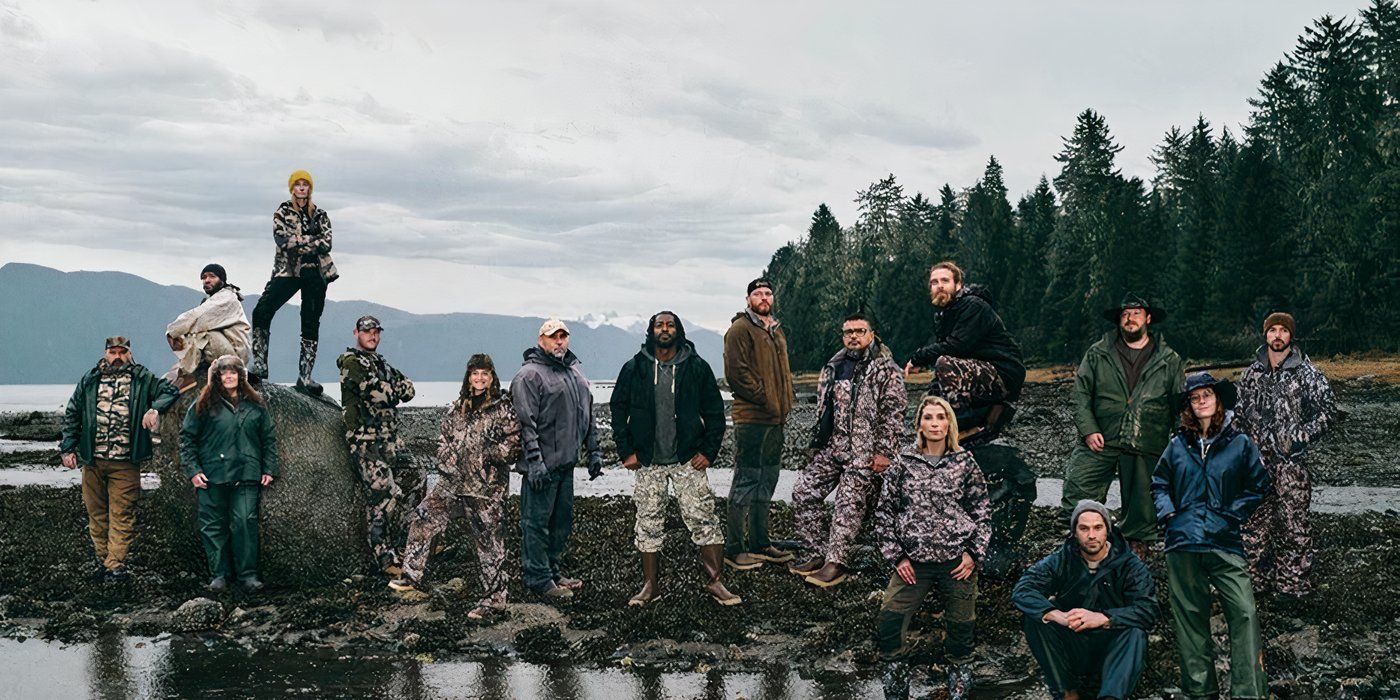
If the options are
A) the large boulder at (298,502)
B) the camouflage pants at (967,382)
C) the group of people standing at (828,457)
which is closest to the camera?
the group of people standing at (828,457)

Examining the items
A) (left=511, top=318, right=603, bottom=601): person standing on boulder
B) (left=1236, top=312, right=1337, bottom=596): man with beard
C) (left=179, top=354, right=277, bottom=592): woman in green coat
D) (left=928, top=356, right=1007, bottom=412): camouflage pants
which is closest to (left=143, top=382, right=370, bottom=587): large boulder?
(left=179, top=354, right=277, bottom=592): woman in green coat

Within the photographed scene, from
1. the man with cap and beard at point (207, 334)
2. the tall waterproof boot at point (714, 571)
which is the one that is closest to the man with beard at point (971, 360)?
the tall waterproof boot at point (714, 571)

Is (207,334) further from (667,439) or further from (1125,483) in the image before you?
(1125,483)

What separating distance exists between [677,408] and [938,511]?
280 cm

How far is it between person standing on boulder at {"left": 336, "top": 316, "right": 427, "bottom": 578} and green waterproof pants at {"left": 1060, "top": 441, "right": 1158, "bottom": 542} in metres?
6.06

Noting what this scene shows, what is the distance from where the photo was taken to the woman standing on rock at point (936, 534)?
6789 mm

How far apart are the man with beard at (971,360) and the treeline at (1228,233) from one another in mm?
46985

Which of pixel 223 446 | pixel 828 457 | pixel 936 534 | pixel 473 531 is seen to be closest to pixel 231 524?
pixel 223 446

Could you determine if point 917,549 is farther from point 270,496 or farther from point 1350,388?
point 1350,388

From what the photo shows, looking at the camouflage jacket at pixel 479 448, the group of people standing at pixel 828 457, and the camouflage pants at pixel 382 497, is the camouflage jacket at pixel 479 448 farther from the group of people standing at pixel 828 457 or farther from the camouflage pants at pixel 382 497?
the camouflage pants at pixel 382 497

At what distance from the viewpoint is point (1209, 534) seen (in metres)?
6.37

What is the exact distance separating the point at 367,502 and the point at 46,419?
53.0m

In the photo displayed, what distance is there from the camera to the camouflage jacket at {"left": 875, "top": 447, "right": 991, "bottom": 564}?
6805mm

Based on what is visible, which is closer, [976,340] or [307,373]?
[976,340]
